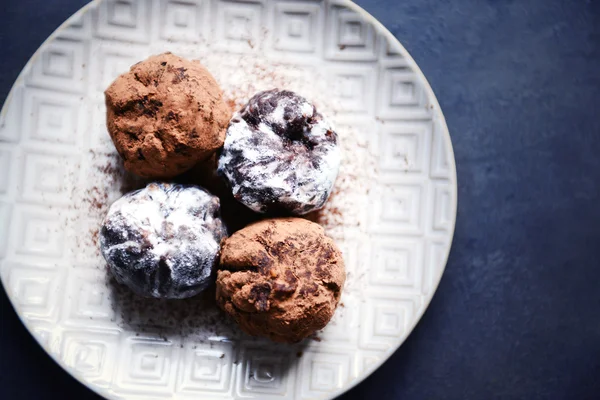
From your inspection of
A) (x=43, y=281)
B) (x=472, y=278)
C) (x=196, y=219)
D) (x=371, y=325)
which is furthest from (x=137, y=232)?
(x=472, y=278)

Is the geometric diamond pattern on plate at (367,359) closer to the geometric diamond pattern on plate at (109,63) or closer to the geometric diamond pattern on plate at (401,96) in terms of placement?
the geometric diamond pattern on plate at (401,96)

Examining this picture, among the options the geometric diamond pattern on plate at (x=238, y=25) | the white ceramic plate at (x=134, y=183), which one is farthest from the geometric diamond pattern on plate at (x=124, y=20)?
the geometric diamond pattern on plate at (x=238, y=25)

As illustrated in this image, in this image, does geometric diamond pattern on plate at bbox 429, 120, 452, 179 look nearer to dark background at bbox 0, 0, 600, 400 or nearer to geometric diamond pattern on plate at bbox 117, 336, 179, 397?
dark background at bbox 0, 0, 600, 400

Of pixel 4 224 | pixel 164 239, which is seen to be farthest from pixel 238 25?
pixel 4 224

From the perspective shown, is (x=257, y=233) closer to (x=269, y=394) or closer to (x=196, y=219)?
(x=196, y=219)

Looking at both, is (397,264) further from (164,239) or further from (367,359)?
(164,239)
